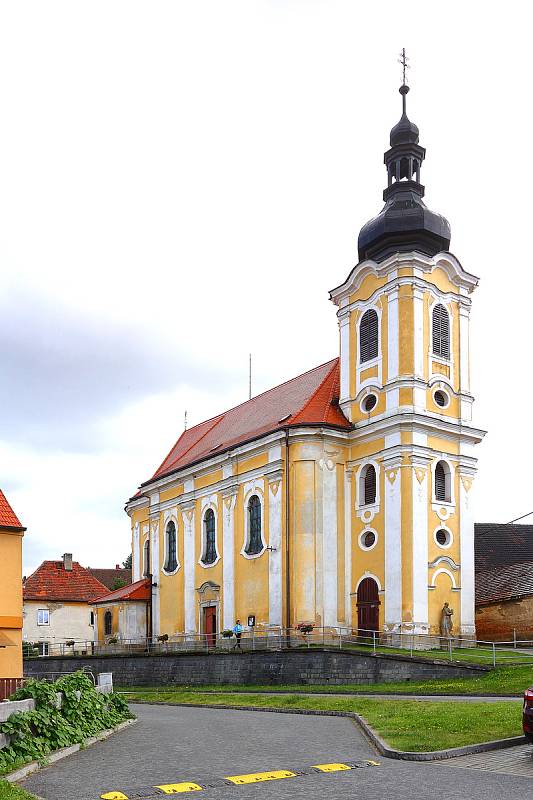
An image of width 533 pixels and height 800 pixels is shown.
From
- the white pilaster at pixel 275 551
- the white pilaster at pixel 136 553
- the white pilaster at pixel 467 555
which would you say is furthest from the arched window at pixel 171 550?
the white pilaster at pixel 467 555

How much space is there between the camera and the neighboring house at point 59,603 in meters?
63.7

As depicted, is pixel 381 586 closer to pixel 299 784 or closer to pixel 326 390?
pixel 326 390

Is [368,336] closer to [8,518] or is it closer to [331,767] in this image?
[8,518]

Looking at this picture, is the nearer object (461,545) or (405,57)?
(461,545)

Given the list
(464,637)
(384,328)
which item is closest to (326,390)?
(384,328)

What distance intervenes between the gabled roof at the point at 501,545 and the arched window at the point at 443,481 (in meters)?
6.02

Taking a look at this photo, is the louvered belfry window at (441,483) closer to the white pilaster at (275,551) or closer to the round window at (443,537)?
the round window at (443,537)

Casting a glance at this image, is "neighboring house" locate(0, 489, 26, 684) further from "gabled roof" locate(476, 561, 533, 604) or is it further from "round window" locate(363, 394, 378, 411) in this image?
"gabled roof" locate(476, 561, 533, 604)

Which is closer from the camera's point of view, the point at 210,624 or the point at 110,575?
the point at 210,624

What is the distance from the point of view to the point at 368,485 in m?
42.0

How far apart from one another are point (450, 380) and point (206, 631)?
17.1 meters

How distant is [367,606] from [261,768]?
26673 mm

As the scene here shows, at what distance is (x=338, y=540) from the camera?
1641 inches

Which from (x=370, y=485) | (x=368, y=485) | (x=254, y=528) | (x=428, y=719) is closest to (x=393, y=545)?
(x=370, y=485)
